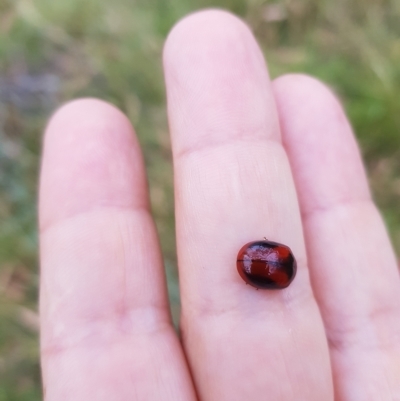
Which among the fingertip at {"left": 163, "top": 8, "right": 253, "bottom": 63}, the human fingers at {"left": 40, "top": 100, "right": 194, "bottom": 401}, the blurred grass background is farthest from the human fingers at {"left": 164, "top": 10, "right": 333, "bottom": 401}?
the blurred grass background

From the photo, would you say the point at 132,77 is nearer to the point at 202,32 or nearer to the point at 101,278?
the point at 202,32

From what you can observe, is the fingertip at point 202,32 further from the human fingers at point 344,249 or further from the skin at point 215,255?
the human fingers at point 344,249

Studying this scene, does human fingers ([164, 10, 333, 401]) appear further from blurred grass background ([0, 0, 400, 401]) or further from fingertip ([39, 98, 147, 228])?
blurred grass background ([0, 0, 400, 401])

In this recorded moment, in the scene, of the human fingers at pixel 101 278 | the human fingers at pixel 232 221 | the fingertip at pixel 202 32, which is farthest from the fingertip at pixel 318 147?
the human fingers at pixel 101 278

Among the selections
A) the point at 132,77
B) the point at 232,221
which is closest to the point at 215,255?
the point at 232,221

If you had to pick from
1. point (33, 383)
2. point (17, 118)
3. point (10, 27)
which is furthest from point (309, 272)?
point (10, 27)
